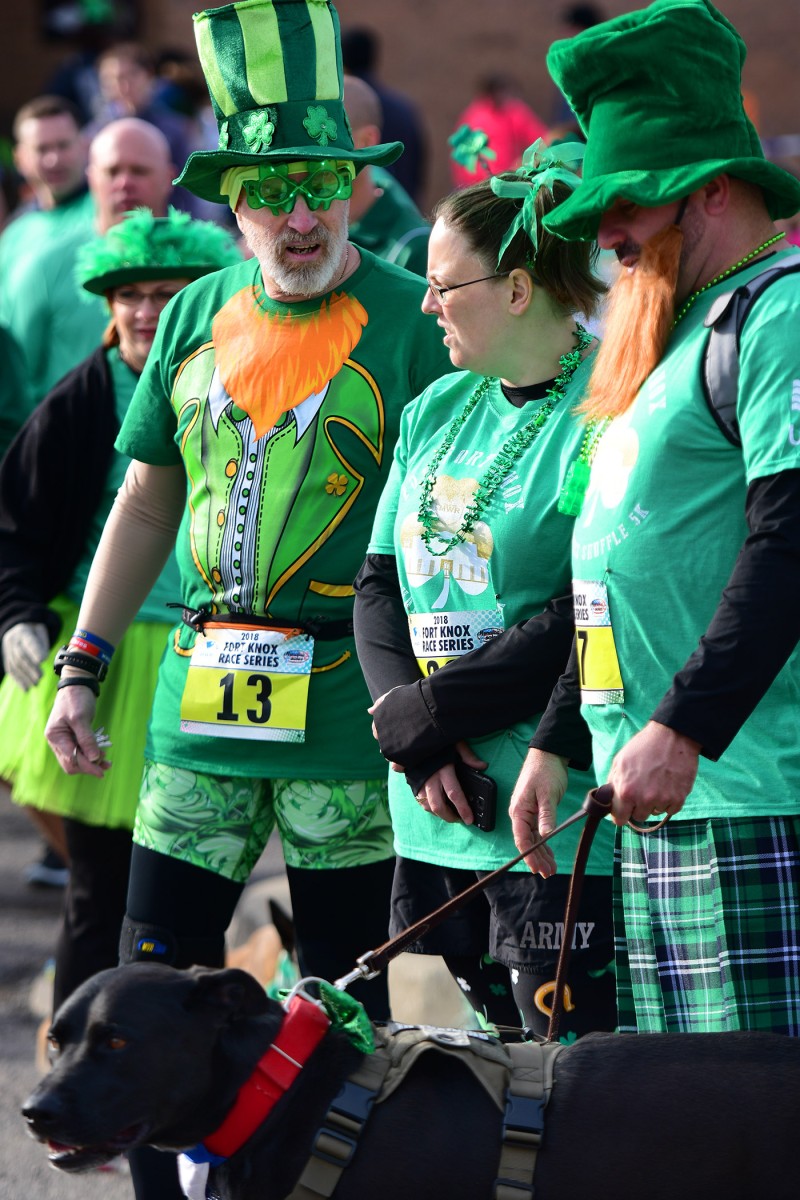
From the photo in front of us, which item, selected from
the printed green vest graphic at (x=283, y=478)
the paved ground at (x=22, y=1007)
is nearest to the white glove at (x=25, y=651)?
the printed green vest graphic at (x=283, y=478)

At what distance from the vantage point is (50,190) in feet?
26.9

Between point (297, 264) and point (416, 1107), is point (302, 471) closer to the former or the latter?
point (297, 264)

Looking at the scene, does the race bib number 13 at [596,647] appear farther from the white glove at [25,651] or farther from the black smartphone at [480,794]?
the white glove at [25,651]

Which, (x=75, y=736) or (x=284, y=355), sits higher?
(x=284, y=355)

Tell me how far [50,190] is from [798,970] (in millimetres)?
6676

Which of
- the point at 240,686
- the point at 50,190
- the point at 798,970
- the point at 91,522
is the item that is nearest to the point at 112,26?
the point at 50,190

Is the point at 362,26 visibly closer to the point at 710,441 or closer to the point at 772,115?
the point at 772,115

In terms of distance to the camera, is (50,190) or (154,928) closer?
(154,928)

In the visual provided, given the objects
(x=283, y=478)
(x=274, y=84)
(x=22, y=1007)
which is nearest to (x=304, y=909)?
(x=283, y=478)

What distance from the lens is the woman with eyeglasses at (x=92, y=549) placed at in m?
4.15

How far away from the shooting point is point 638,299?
2617 millimetres

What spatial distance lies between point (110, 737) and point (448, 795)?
1665 millimetres

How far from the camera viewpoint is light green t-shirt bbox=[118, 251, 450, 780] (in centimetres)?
338

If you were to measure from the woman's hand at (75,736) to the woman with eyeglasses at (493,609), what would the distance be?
0.76 metres
